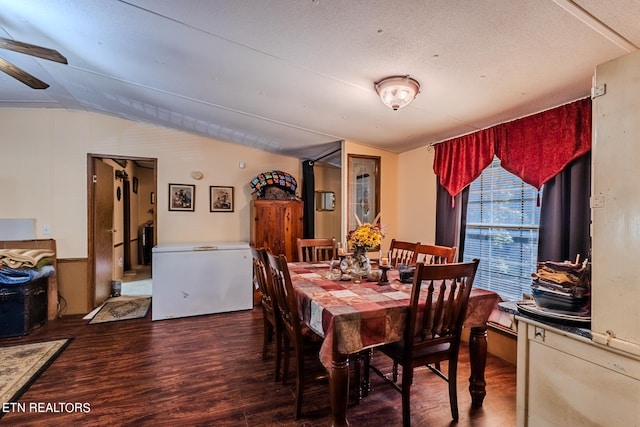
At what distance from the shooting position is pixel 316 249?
3082mm

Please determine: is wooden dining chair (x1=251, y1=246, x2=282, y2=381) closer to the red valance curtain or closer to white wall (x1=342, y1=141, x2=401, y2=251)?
white wall (x1=342, y1=141, x2=401, y2=251)

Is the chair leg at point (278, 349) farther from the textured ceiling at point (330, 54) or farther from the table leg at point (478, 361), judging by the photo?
the textured ceiling at point (330, 54)

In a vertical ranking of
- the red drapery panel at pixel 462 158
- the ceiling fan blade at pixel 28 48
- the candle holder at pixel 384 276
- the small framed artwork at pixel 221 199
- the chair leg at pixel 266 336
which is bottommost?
the chair leg at pixel 266 336

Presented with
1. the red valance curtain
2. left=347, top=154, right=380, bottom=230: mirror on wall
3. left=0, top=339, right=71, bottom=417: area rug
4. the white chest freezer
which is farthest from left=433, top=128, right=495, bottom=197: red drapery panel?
left=0, top=339, right=71, bottom=417: area rug

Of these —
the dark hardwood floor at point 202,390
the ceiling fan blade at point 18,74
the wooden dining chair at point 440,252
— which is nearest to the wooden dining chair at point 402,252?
the wooden dining chair at point 440,252

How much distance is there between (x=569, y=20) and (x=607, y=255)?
1018 millimetres

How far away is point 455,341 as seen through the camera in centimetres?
178

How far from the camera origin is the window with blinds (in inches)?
95.4

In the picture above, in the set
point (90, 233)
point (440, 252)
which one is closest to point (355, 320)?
point (440, 252)

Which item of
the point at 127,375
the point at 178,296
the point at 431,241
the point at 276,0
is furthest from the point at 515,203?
the point at 178,296

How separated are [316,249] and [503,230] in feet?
5.73

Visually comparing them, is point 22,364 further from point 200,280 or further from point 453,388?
point 453,388

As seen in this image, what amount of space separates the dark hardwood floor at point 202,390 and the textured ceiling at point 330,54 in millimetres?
2029

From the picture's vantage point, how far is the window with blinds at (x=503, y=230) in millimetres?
2424
